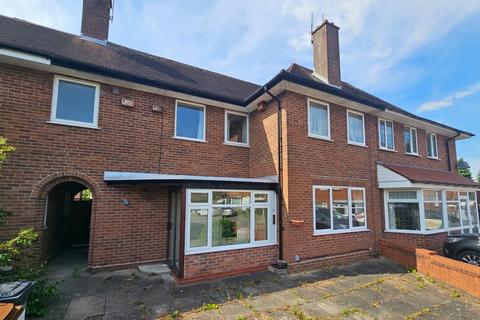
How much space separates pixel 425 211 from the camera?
9.36m

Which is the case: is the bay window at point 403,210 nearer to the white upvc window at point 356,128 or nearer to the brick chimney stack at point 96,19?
the white upvc window at point 356,128

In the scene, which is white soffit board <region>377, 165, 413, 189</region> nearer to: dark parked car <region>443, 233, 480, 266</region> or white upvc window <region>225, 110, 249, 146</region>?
dark parked car <region>443, 233, 480, 266</region>

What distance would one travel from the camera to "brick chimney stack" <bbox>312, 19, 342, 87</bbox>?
10719mm

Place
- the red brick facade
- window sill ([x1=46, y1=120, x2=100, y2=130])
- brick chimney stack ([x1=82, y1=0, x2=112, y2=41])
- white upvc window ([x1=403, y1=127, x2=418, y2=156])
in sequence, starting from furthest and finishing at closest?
white upvc window ([x1=403, y1=127, x2=418, y2=156]), brick chimney stack ([x1=82, y1=0, x2=112, y2=41]), window sill ([x1=46, y1=120, x2=100, y2=130]), the red brick facade

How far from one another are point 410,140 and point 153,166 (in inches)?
458

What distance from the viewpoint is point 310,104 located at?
8.84 m

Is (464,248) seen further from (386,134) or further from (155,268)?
(155,268)

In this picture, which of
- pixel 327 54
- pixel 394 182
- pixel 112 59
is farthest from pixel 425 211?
pixel 112 59

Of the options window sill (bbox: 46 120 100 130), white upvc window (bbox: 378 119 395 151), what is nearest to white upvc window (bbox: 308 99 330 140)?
white upvc window (bbox: 378 119 395 151)

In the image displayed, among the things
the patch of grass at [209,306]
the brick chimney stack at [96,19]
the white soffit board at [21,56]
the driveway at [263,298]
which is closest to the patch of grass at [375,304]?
the driveway at [263,298]

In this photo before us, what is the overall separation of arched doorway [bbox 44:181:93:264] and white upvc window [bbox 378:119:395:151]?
11.0m

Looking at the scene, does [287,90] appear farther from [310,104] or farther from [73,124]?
[73,124]

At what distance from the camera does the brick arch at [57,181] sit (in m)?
6.62

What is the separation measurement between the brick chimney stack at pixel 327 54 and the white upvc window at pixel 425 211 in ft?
17.2
